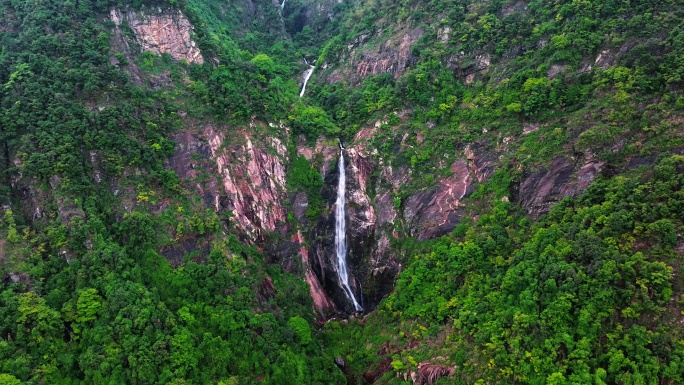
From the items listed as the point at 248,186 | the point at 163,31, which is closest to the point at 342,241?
the point at 248,186

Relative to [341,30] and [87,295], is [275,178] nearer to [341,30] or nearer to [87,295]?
[87,295]

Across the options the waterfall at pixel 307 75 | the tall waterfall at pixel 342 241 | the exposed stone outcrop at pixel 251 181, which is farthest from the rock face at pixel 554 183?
the waterfall at pixel 307 75

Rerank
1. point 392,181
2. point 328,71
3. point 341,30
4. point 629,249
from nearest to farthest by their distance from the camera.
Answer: point 629,249
point 392,181
point 328,71
point 341,30

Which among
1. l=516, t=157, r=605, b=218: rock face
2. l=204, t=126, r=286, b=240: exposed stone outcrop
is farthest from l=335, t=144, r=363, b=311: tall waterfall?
l=516, t=157, r=605, b=218: rock face

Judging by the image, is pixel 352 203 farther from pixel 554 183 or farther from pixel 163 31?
pixel 163 31

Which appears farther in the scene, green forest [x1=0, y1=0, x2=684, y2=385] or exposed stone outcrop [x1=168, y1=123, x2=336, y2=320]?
exposed stone outcrop [x1=168, y1=123, x2=336, y2=320]

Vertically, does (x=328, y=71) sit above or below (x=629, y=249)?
above

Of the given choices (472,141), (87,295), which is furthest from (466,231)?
(87,295)

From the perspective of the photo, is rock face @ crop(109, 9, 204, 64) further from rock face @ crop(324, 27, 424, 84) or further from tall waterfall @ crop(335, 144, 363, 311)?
tall waterfall @ crop(335, 144, 363, 311)
